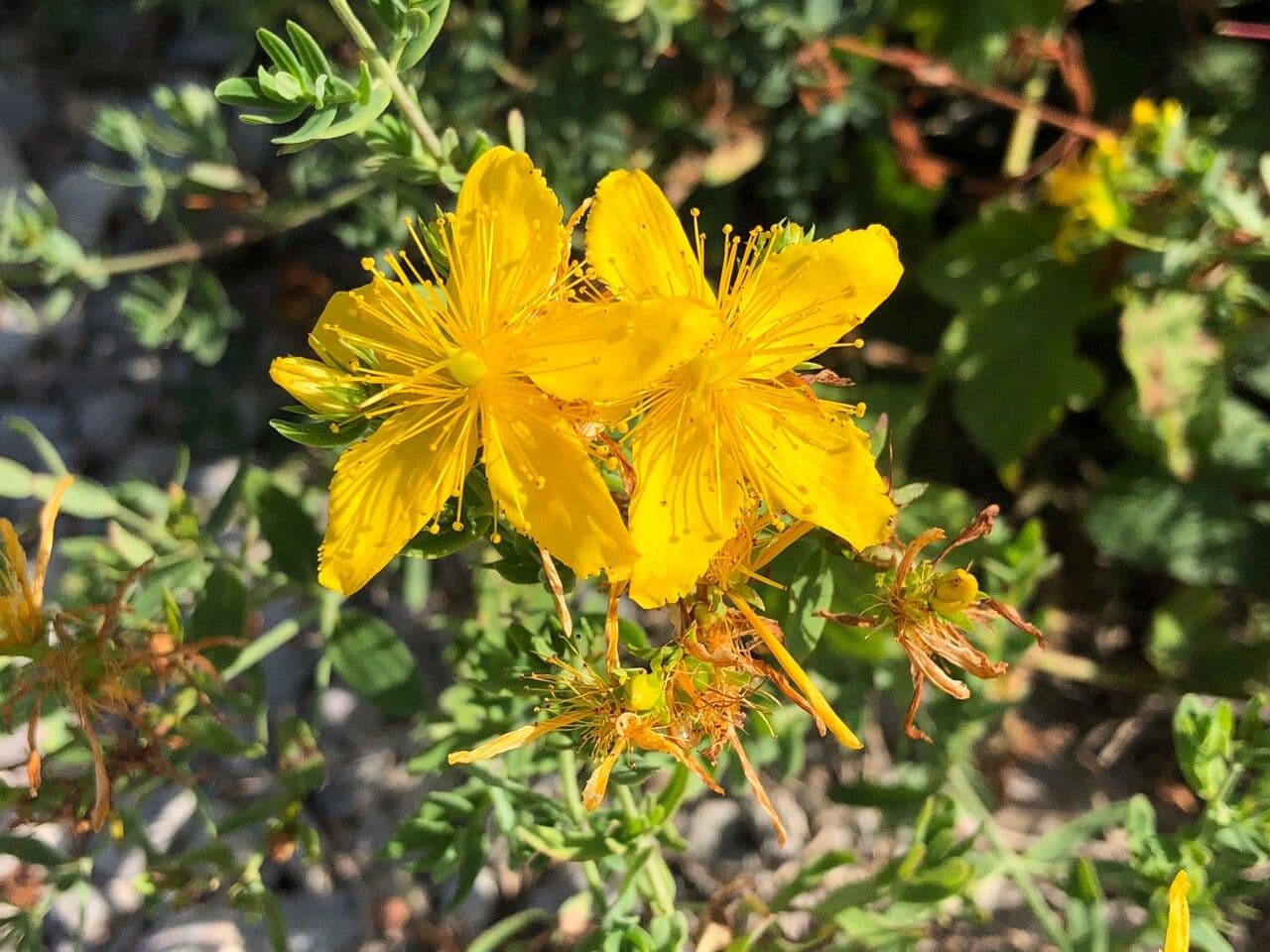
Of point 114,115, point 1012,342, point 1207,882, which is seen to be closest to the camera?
point 1207,882

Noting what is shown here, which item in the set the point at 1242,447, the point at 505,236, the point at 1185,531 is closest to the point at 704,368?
the point at 505,236

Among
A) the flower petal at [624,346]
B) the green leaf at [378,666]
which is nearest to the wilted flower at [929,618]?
the flower petal at [624,346]

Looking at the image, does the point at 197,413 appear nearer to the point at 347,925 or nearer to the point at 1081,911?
the point at 347,925

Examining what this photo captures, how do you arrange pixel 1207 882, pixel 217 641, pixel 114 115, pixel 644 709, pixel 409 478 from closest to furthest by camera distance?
pixel 644 709 < pixel 409 478 < pixel 217 641 < pixel 1207 882 < pixel 114 115

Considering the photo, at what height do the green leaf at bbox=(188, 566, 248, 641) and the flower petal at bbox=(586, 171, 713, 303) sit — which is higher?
the flower petal at bbox=(586, 171, 713, 303)

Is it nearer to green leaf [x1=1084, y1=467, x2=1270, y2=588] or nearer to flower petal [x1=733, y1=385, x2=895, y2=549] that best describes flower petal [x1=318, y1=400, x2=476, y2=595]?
flower petal [x1=733, y1=385, x2=895, y2=549]

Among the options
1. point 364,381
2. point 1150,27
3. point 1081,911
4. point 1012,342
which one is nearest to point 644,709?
point 364,381

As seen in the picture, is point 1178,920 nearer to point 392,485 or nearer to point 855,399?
point 392,485

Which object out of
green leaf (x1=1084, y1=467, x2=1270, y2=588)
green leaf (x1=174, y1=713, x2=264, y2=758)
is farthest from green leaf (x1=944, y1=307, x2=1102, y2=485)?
green leaf (x1=174, y1=713, x2=264, y2=758)
